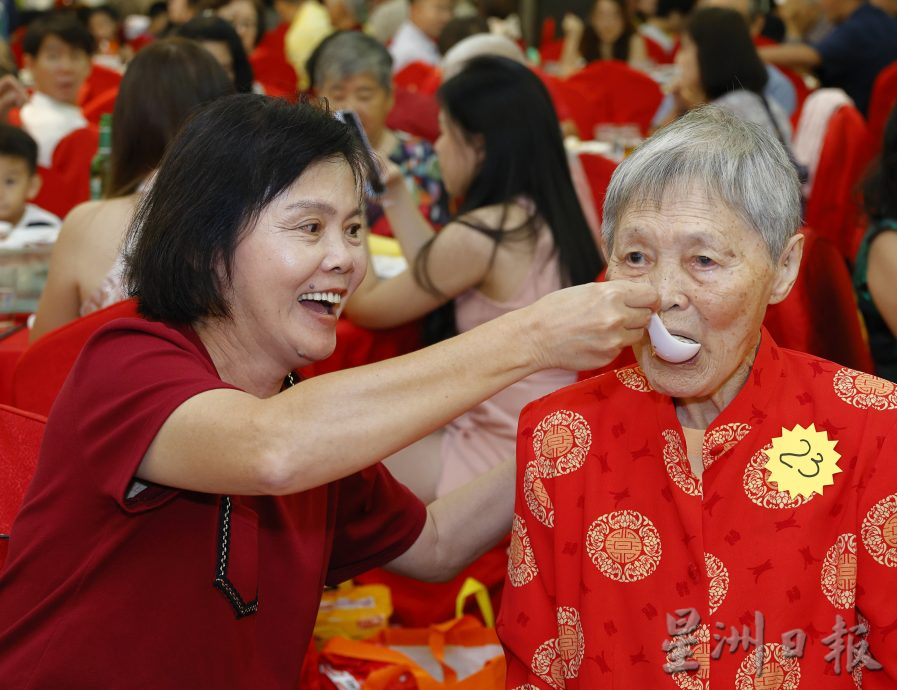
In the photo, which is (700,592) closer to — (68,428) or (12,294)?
(68,428)

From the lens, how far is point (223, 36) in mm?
4223

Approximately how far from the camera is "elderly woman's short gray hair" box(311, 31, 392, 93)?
414 cm

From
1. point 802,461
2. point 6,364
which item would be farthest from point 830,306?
point 6,364

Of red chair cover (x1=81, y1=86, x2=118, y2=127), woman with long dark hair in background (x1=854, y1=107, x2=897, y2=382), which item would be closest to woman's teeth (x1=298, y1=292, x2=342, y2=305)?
woman with long dark hair in background (x1=854, y1=107, x2=897, y2=382)

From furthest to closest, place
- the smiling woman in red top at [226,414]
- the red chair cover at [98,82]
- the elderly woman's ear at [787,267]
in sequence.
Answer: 1. the red chair cover at [98,82]
2. the elderly woman's ear at [787,267]
3. the smiling woman in red top at [226,414]

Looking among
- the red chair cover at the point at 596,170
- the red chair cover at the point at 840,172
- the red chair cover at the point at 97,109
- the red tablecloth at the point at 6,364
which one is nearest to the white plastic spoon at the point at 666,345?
the red tablecloth at the point at 6,364

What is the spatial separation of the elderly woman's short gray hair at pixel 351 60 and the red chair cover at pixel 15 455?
2.70 meters

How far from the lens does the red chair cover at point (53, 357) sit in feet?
6.38

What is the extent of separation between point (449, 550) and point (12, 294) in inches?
68.3

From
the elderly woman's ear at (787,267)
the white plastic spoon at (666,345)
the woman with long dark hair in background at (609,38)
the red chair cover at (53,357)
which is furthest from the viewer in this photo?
the woman with long dark hair in background at (609,38)

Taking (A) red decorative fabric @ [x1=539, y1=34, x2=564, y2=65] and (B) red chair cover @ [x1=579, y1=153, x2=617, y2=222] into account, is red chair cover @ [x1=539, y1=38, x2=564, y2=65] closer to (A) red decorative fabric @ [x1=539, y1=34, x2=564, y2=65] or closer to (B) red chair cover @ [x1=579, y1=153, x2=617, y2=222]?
(A) red decorative fabric @ [x1=539, y1=34, x2=564, y2=65]

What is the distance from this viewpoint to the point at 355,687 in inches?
85.2

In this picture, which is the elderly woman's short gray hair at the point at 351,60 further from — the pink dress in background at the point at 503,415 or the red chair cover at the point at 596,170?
the pink dress in background at the point at 503,415

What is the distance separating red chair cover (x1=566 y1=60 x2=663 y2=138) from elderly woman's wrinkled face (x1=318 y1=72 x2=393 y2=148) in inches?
87.3
